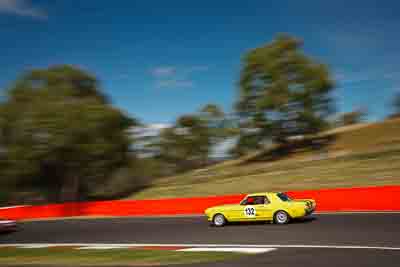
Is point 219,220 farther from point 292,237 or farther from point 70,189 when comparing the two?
point 70,189

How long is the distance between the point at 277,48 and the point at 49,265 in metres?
44.3

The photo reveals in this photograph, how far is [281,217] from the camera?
1730cm

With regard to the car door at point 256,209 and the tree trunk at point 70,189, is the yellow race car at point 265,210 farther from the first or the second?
the tree trunk at point 70,189

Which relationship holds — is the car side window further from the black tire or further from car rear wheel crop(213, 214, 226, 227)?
car rear wheel crop(213, 214, 226, 227)

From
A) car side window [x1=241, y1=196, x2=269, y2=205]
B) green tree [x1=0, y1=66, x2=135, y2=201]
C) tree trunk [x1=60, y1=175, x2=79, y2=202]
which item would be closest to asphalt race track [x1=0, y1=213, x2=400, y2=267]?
car side window [x1=241, y1=196, x2=269, y2=205]

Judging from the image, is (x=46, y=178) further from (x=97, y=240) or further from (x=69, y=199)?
(x=97, y=240)

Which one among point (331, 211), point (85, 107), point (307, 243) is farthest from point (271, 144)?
point (307, 243)

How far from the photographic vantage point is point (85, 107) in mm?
39938

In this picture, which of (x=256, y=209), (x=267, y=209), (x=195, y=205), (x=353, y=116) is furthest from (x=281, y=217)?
(x=353, y=116)

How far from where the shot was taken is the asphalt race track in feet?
32.2

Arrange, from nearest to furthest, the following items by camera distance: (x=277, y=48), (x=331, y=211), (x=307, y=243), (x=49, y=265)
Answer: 1. (x=49, y=265)
2. (x=307, y=243)
3. (x=331, y=211)
4. (x=277, y=48)

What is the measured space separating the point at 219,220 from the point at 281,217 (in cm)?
255

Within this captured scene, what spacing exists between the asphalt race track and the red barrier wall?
1815mm

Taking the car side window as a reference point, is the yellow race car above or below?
below
